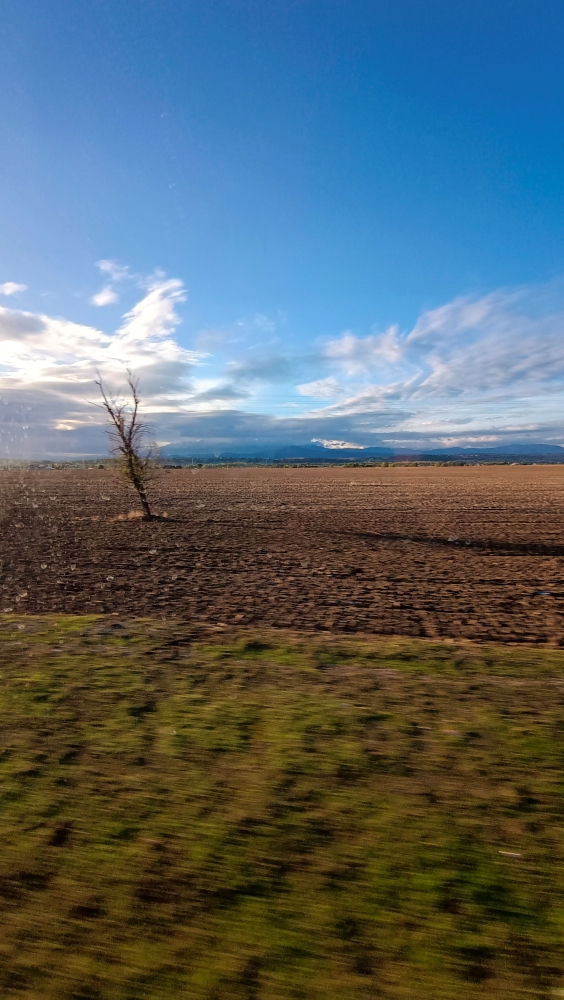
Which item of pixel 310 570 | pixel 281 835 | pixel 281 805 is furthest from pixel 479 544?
pixel 281 835

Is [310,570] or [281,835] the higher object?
[281,835]

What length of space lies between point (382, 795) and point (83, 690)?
3.25 meters

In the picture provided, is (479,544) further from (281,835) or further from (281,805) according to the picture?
(281,835)

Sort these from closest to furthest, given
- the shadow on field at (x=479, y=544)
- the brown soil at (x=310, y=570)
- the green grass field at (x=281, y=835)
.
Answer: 1. the green grass field at (x=281, y=835)
2. the brown soil at (x=310, y=570)
3. the shadow on field at (x=479, y=544)

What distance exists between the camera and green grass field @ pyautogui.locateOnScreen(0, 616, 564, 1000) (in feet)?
8.63

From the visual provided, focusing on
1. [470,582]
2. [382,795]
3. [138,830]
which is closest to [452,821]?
[382,795]

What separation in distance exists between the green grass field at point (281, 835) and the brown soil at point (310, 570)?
2824 mm

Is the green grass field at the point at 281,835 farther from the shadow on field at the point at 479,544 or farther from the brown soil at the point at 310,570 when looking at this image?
the shadow on field at the point at 479,544

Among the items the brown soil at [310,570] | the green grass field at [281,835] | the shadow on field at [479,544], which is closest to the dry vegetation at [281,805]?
the green grass field at [281,835]

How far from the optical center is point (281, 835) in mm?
3461

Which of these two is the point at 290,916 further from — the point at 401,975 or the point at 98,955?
the point at 98,955

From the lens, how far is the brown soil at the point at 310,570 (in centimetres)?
900

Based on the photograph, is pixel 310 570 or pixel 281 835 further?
pixel 310 570

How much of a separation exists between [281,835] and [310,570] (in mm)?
9510
